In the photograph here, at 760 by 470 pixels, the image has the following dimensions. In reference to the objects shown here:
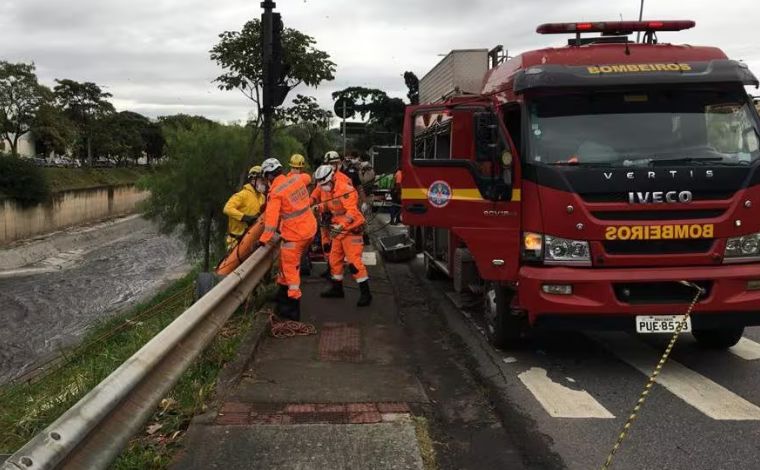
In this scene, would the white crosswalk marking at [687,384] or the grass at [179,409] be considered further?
the white crosswalk marking at [687,384]

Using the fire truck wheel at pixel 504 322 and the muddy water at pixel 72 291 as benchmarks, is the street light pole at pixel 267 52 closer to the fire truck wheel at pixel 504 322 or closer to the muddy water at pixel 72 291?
the fire truck wheel at pixel 504 322

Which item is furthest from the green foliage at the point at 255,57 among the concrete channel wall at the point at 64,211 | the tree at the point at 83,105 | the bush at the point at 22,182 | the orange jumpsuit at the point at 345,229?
the tree at the point at 83,105

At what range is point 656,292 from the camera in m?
5.41

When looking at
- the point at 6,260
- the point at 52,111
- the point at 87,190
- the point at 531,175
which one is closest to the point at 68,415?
the point at 531,175

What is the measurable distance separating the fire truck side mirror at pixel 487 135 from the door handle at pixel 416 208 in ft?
3.45

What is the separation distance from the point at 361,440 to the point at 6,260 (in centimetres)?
2759

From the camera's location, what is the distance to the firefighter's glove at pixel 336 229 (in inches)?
317

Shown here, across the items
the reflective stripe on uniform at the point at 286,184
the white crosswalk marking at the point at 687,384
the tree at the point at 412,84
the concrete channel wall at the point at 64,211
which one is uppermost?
the tree at the point at 412,84

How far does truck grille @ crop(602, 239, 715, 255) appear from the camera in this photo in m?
5.31

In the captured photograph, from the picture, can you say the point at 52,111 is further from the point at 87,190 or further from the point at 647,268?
the point at 647,268

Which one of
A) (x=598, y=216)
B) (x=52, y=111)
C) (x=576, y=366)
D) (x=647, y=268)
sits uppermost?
(x=52, y=111)

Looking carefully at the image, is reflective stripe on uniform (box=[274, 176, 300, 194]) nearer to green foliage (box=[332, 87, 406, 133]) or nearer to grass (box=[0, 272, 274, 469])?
grass (box=[0, 272, 274, 469])

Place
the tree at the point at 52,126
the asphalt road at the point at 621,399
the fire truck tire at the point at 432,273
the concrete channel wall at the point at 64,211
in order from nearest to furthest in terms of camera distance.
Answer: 1. the asphalt road at the point at 621,399
2. the fire truck tire at the point at 432,273
3. the concrete channel wall at the point at 64,211
4. the tree at the point at 52,126

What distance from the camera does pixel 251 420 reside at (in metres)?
4.30
